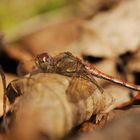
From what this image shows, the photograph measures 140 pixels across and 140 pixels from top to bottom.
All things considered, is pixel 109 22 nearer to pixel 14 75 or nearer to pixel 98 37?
pixel 98 37

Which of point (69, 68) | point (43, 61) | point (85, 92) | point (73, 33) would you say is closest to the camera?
point (85, 92)

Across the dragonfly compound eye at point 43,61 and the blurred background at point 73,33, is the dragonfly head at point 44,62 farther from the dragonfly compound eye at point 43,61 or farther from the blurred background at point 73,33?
the blurred background at point 73,33

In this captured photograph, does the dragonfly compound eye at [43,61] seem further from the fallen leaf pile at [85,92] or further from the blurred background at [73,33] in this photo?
the blurred background at [73,33]

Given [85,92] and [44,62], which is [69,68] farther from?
[85,92]

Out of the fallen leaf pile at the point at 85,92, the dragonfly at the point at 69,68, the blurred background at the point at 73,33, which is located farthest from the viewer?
the blurred background at the point at 73,33

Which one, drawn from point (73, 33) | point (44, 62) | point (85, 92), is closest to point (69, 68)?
point (44, 62)

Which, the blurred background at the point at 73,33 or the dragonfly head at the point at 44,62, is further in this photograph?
the blurred background at the point at 73,33

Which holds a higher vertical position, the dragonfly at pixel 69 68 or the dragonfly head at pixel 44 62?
the dragonfly head at pixel 44 62

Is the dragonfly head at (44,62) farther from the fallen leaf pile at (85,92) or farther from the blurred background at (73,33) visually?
the blurred background at (73,33)

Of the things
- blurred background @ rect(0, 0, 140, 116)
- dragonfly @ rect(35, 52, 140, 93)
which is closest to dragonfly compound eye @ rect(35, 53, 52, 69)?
dragonfly @ rect(35, 52, 140, 93)

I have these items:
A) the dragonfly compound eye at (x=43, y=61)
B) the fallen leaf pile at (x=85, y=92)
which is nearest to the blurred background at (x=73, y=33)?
the fallen leaf pile at (x=85, y=92)

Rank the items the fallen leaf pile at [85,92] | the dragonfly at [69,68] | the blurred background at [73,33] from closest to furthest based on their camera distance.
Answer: the fallen leaf pile at [85,92] < the dragonfly at [69,68] < the blurred background at [73,33]

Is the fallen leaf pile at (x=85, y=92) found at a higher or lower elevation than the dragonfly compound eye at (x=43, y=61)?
lower
